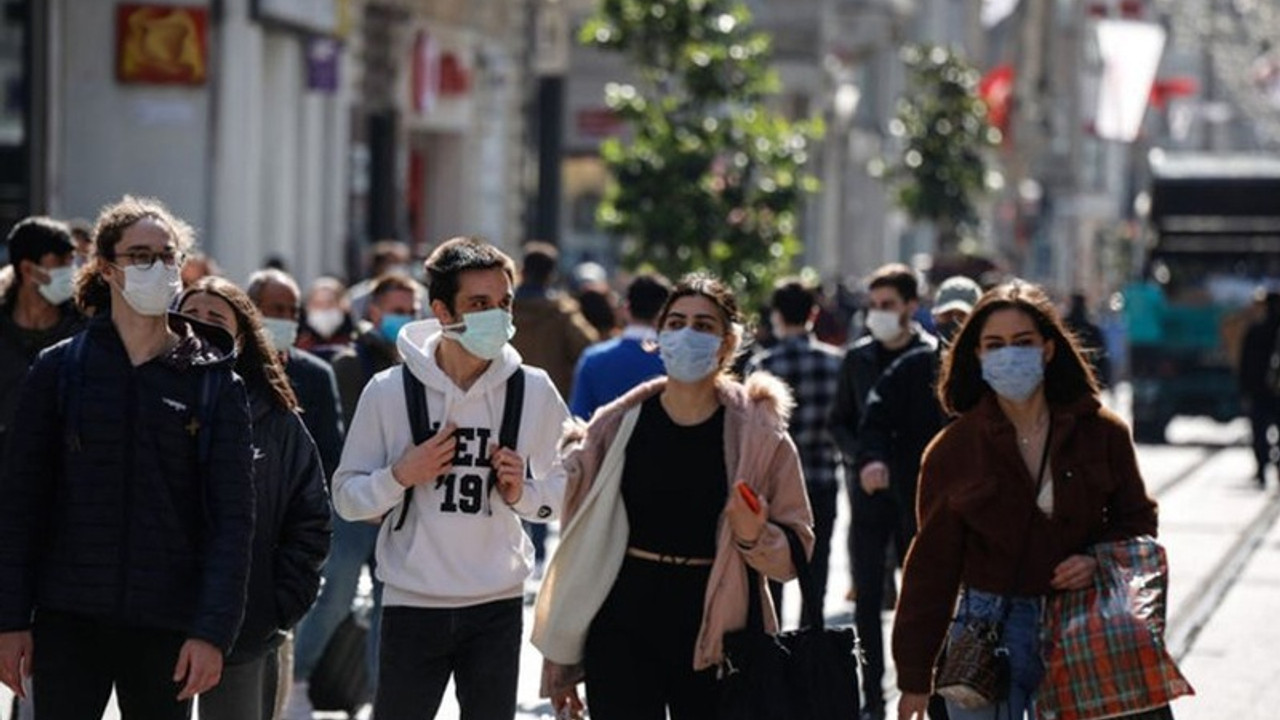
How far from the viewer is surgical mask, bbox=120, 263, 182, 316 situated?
7594 millimetres

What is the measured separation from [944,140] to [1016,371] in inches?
1588

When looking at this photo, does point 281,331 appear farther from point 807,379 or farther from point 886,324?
point 807,379

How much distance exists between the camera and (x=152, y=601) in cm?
751

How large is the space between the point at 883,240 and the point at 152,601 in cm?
5954

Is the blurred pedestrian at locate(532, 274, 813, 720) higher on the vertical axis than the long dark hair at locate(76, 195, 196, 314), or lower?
lower

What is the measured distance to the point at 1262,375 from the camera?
93.2ft

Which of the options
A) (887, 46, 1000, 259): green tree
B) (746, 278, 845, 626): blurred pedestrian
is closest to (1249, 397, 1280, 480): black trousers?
(746, 278, 845, 626): blurred pedestrian

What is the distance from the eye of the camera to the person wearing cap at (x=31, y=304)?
40.1 feet

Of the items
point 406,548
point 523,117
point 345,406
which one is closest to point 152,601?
point 406,548

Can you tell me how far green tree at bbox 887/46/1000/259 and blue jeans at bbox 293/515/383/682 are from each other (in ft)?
116

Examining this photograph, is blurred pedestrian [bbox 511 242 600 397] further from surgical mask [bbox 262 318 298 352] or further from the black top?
the black top

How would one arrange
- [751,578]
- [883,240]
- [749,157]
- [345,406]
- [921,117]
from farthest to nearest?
1. [883,240]
2. [921,117]
3. [749,157]
4. [345,406]
5. [751,578]

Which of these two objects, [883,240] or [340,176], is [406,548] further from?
[883,240]

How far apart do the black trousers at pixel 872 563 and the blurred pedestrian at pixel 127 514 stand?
18.7ft
